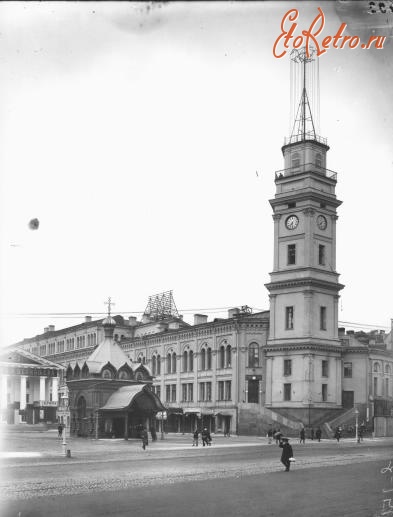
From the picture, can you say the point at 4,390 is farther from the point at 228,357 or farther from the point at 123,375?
the point at 228,357

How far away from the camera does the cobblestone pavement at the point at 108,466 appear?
1388 cm

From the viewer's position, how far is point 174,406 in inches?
2169

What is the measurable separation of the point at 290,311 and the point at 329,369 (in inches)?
179

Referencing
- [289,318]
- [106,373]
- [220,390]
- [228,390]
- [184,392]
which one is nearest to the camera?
[106,373]

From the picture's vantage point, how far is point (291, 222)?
1769 inches

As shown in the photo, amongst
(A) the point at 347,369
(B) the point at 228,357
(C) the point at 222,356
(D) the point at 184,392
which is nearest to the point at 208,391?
(C) the point at 222,356

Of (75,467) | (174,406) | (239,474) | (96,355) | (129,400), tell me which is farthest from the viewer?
(174,406)

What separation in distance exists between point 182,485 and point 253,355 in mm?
36771

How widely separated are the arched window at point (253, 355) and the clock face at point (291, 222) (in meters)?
10.1

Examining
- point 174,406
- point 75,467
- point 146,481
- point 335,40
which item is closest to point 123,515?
point 146,481

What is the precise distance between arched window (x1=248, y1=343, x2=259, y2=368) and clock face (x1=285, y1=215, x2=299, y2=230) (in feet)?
33.1

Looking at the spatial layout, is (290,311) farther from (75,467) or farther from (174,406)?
(75,467)

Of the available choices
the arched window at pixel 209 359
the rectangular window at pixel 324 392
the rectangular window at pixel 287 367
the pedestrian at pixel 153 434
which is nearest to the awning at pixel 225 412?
the arched window at pixel 209 359

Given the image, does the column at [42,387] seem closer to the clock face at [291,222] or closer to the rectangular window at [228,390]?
the clock face at [291,222]
